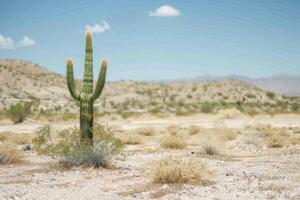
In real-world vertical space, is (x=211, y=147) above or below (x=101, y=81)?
below

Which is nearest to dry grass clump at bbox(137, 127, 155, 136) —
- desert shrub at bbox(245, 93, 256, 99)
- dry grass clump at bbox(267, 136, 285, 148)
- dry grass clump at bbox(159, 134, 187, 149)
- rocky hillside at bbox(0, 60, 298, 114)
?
dry grass clump at bbox(159, 134, 187, 149)

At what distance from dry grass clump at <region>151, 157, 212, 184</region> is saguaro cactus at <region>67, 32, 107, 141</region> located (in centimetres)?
435

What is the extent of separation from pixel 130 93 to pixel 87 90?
292ft

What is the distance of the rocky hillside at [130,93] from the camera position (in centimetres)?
8109

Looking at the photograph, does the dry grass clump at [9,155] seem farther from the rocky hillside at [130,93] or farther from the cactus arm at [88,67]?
the rocky hillside at [130,93]

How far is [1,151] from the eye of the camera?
56.0ft

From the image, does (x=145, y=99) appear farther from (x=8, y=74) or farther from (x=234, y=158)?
(x=234, y=158)

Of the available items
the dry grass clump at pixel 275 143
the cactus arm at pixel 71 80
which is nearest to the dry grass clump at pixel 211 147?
the dry grass clump at pixel 275 143

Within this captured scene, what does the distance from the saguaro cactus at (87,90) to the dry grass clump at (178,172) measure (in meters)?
4.35

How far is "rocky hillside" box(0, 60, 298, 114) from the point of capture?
81088 mm

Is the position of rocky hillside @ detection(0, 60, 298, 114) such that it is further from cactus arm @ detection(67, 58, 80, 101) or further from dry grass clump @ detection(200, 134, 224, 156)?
cactus arm @ detection(67, 58, 80, 101)

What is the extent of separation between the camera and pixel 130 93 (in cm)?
10562

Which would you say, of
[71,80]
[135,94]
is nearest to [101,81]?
[71,80]

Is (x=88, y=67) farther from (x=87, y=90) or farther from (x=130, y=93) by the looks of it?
(x=130, y=93)
